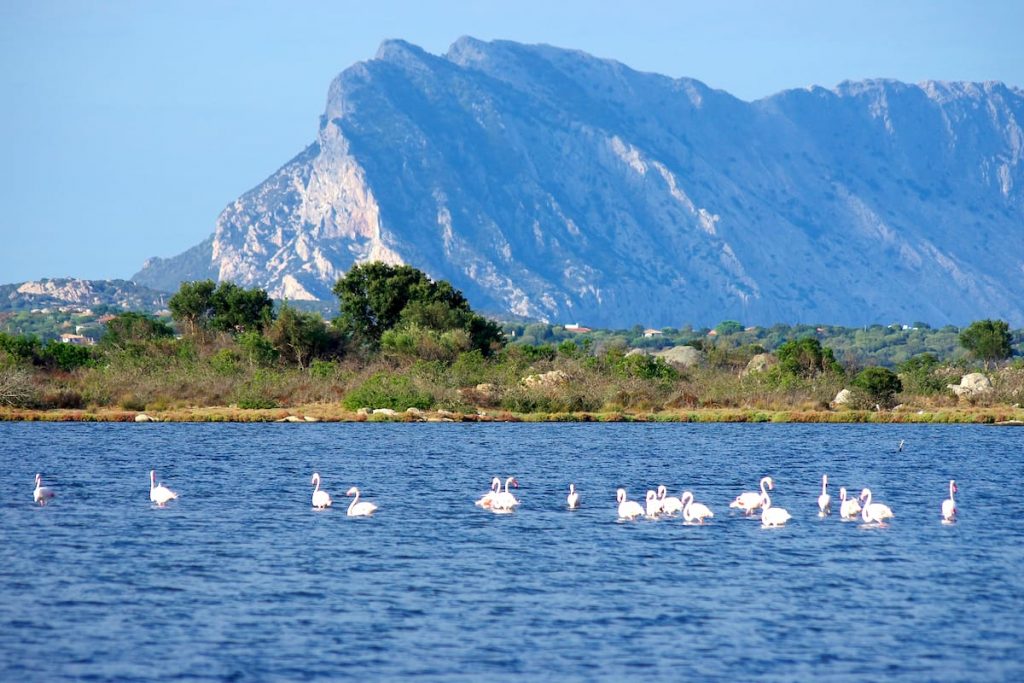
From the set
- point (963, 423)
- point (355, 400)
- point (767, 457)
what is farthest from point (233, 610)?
point (963, 423)

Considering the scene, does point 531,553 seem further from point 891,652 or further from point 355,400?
point 355,400

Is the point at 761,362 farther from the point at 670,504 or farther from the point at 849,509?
the point at 670,504

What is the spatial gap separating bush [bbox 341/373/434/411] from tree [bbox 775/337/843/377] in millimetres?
22186

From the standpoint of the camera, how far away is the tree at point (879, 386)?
260 feet

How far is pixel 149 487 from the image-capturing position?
41406mm

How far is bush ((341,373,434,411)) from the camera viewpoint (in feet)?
241

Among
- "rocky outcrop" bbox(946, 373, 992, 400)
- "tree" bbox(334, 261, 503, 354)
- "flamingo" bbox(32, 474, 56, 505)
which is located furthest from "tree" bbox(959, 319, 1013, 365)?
"flamingo" bbox(32, 474, 56, 505)

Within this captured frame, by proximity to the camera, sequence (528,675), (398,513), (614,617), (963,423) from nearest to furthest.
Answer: (528,675), (614,617), (398,513), (963,423)

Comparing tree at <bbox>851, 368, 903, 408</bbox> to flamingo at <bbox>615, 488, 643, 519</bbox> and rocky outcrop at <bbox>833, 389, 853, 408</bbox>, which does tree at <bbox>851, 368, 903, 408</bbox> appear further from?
flamingo at <bbox>615, 488, 643, 519</bbox>

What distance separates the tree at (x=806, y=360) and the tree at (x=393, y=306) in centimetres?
1608

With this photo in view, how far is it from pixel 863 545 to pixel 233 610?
1353 cm

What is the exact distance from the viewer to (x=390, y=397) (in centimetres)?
7369

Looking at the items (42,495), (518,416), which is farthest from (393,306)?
(42,495)

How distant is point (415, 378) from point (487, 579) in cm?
4776
